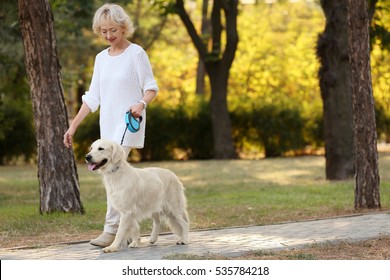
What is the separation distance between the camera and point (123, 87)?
9.09 metres

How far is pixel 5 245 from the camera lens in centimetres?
998

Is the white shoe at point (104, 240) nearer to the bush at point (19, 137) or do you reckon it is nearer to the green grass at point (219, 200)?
the green grass at point (219, 200)

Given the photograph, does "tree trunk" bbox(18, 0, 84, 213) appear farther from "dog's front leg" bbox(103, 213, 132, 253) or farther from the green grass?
"dog's front leg" bbox(103, 213, 132, 253)

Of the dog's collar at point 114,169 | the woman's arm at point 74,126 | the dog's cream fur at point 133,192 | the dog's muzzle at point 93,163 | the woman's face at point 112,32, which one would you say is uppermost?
the woman's face at point 112,32

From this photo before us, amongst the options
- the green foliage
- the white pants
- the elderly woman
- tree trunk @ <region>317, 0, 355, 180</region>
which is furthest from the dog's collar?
tree trunk @ <region>317, 0, 355, 180</region>

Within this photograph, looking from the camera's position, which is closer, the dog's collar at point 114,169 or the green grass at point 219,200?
the dog's collar at point 114,169

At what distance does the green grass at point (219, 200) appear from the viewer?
1154 cm

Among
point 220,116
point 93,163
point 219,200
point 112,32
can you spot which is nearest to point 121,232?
point 93,163

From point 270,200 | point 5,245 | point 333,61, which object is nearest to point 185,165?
point 333,61

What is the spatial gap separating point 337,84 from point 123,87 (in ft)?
38.4

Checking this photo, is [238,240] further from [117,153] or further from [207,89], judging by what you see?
[207,89]

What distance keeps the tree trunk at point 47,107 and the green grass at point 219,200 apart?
43 centimetres

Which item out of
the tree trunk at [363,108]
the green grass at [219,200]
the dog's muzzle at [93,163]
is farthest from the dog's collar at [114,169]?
the tree trunk at [363,108]
